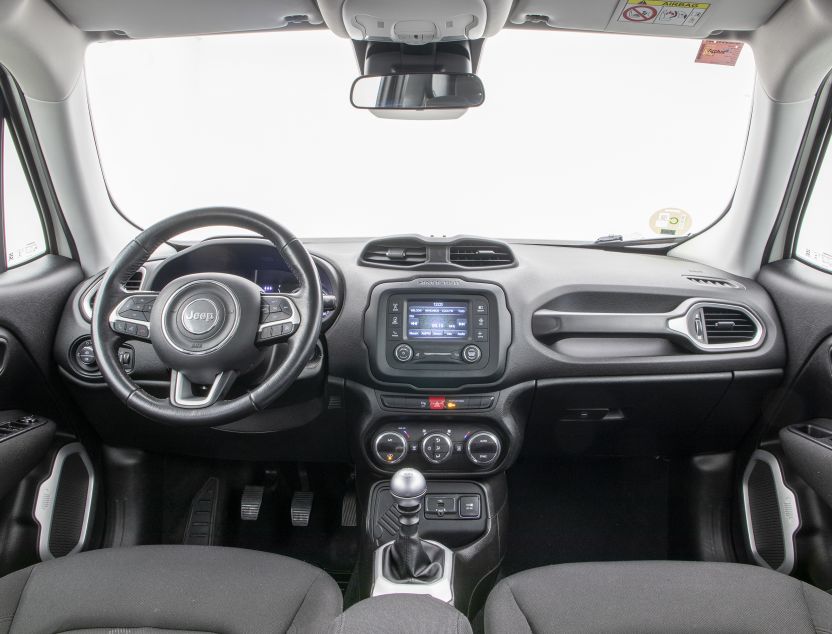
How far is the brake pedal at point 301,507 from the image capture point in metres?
2.48

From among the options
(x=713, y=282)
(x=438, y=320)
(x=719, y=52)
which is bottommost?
(x=438, y=320)

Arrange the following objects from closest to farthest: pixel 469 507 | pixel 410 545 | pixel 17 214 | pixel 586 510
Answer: pixel 410 545, pixel 469 507, pixel 17 214, pixel 586 510

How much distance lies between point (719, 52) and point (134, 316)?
90.1 inches

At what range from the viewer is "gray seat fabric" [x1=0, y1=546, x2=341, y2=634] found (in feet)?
4.40

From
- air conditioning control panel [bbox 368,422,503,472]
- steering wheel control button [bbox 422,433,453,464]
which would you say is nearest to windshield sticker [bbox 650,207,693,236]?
air conditioning control panel [bbox 368,422,503,472]

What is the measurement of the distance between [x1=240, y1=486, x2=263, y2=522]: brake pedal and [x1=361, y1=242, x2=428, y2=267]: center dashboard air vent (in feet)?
3.87

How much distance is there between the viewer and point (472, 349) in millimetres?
1927

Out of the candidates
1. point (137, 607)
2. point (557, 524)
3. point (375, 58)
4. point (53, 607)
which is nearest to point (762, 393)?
point (557, 524)

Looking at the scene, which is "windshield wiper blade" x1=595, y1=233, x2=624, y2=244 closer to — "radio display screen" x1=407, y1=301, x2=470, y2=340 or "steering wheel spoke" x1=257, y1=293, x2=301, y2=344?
"radio display screen" x1=407, y1=301, x2=470, y2=340

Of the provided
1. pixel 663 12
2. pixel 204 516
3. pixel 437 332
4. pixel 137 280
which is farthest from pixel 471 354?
pixel 204 516

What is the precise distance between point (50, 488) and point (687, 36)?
2775 millimetres

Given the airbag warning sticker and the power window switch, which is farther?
the power window switch

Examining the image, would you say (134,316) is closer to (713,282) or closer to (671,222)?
(713,282)

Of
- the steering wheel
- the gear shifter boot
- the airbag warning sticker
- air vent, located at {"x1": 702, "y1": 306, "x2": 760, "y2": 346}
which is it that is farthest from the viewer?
air vent, located at {"x1": 702, "y1": 306, "x2": 760, "y2": 346}
